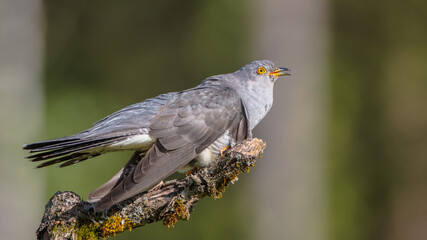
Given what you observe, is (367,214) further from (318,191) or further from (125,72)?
(125,72)

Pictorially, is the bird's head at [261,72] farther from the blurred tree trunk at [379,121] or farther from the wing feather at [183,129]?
the blurred tree trunk at [379,121]

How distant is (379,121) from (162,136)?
825 centimetres

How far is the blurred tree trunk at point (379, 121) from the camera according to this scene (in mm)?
10211

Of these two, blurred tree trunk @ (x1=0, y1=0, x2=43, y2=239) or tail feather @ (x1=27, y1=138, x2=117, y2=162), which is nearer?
tail feather @ (x1=27, y1=138, x2=117, y2=162)

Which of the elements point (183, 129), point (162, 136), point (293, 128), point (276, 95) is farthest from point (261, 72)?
point (293, 128)

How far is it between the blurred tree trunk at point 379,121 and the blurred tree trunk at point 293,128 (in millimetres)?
2623

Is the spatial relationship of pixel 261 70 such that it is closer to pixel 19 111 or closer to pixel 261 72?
pixel 261 72

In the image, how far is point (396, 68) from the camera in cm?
1104

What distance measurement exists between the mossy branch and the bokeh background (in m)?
3.89

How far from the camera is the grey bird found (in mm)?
3025

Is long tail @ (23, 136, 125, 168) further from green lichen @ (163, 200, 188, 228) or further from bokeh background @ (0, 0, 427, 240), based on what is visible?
bokeh background @ (0, 0, 427, 240)

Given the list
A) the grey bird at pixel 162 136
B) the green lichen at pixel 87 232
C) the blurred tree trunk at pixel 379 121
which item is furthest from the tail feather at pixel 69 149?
the blurred tree trunk at pixel 379 121

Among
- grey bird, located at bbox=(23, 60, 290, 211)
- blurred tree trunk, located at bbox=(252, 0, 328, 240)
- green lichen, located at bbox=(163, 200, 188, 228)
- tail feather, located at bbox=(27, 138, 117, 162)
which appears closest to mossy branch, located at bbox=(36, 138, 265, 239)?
green lichen, located at bbox=(163, 200, 188, 228)

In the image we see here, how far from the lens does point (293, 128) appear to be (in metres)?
7.08
